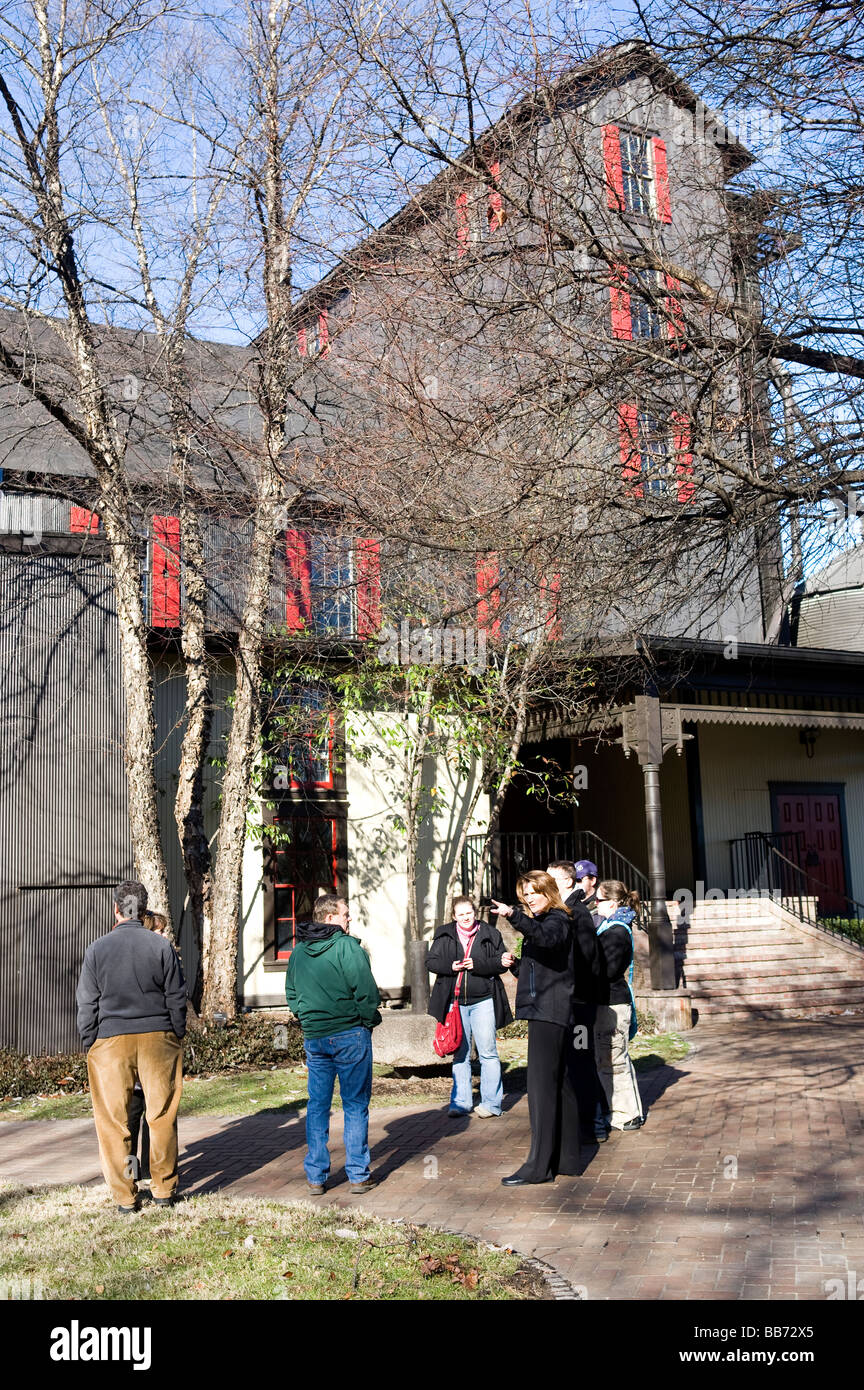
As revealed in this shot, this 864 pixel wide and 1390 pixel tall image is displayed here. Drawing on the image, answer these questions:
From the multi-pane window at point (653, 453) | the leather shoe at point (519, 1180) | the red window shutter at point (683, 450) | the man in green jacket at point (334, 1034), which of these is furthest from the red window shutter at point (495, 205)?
the leather shoe at point (519, 1180)

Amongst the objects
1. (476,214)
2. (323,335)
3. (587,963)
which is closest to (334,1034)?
(587,963)

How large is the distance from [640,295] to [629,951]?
437 centimetres

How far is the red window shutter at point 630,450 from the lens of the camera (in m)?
6.89

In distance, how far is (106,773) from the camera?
13.1 m

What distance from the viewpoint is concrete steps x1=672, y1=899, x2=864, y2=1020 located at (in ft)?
47.8

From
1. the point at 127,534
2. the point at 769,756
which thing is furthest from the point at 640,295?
the point at 769,756

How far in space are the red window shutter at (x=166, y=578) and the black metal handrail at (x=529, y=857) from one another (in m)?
4.92

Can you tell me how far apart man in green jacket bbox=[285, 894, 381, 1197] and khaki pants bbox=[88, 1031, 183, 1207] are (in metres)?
0.82

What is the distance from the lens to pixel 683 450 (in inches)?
259

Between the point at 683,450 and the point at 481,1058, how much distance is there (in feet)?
16.8

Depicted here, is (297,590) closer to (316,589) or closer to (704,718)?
(316,589)

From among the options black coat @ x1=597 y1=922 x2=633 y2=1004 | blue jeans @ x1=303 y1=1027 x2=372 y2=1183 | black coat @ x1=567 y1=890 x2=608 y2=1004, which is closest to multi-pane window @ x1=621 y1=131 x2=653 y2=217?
black coat @ x1=567 y1=890 x2=608 y2=1004
